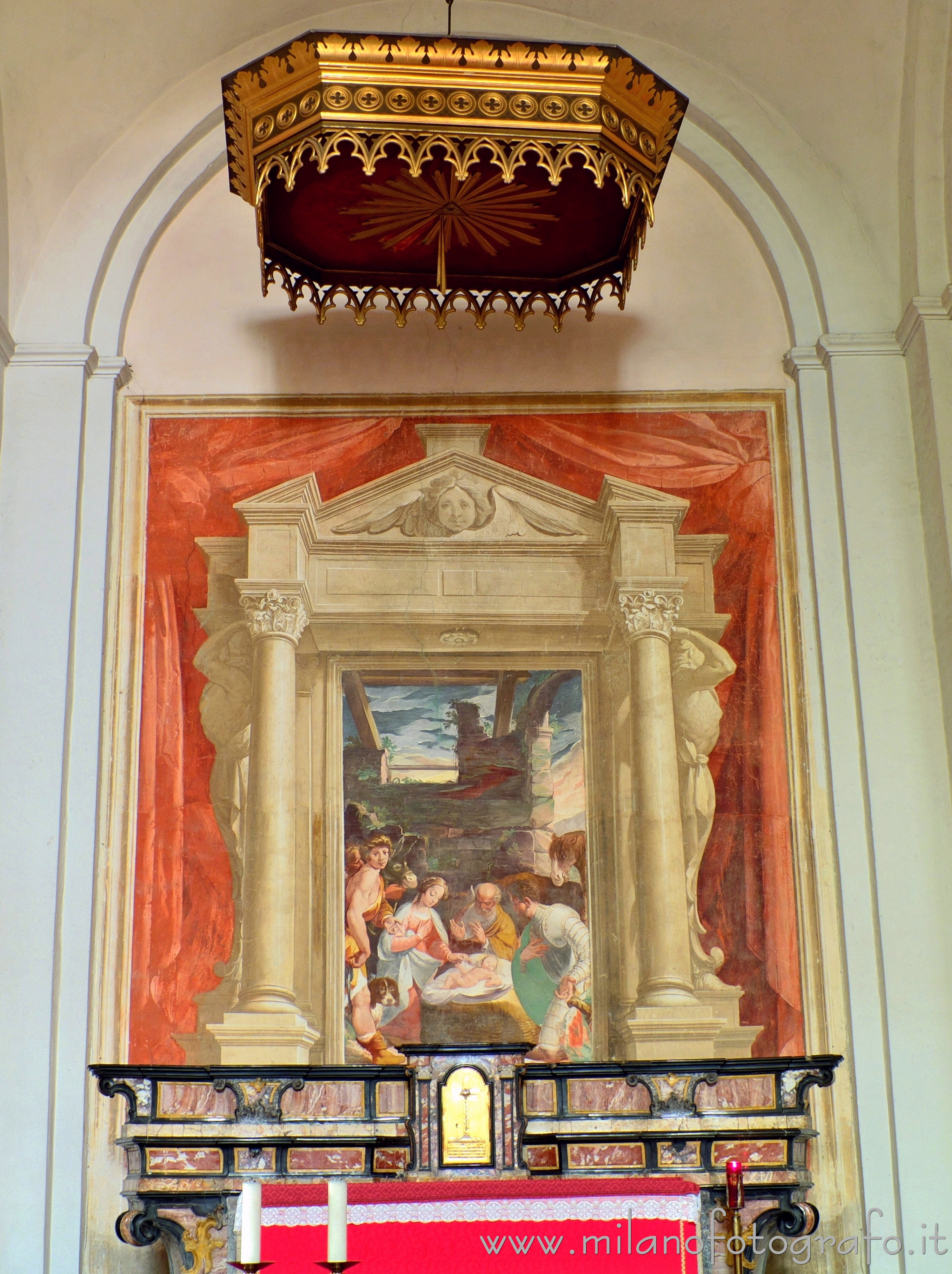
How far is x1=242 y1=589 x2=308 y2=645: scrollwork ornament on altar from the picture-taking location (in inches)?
254

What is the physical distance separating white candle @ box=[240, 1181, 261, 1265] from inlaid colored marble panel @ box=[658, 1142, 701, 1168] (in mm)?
2629

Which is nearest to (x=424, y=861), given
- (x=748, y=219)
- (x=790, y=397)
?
(x=790, y=397)

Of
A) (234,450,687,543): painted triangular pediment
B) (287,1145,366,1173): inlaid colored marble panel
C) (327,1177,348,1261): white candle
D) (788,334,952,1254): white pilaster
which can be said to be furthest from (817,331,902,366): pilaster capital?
(327,1177,348,1261): white candle

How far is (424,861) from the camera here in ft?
20.4

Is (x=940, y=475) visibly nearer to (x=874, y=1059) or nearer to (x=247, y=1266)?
(x=874, y=1059)

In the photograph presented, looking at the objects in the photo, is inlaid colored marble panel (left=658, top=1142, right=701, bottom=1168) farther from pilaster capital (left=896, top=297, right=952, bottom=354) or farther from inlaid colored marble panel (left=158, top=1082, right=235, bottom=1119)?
pilaster capital (left=896, top=297, right=952, bottom=354)

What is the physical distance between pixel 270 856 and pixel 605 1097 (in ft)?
5.56

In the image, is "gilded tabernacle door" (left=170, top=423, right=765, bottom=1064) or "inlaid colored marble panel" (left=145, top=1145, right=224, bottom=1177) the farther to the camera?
"gilded tabernacle door" (left=170, top=423, right=765, bottom=1064)

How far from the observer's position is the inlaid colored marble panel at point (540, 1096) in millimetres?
5801

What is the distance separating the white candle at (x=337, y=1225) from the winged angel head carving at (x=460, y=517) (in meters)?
3.78

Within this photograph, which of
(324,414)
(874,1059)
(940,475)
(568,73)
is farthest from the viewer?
(324,414)

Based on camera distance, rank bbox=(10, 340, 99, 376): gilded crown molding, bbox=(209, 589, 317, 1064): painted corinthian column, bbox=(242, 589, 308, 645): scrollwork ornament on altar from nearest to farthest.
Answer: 1. bbox=(209, 589, 317, 1064): painted corinthian column
2. bbox=(242, 589, 308, 645): scrollwork ornament on altar
3. bbox=(10, 340, 99, 376): gilded crown molding

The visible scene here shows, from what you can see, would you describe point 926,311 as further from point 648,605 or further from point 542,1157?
point 542,1157

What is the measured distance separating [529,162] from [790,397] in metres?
2.18
